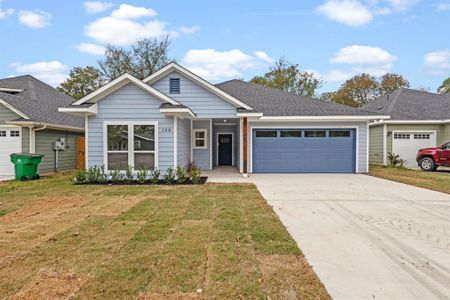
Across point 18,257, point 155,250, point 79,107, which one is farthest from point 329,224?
point 79,107

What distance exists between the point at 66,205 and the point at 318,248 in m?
5.61

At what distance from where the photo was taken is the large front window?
11.1m

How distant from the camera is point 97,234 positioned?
4.91 meters

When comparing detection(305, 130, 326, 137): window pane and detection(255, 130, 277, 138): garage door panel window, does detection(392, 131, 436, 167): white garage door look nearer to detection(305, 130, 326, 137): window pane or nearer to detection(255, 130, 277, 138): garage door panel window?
detection(305, 130, 326, 137): window pane

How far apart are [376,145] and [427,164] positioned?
3.50 meters

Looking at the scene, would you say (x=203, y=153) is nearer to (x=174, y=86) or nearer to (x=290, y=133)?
(x=174, y=86)

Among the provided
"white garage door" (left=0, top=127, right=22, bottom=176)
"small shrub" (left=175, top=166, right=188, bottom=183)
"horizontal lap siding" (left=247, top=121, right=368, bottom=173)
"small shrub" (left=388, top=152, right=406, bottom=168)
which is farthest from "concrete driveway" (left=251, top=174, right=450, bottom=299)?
"white garage door" (left=0, top=127, right=22, bottom=176)

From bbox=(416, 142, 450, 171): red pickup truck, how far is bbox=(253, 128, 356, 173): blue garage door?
410cm

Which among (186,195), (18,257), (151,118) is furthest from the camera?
(151,118)

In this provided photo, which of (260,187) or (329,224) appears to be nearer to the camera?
(329,224)

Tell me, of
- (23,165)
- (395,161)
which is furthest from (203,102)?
(395,161)

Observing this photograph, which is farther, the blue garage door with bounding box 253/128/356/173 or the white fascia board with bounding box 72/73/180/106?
the blue garage door with bounding box 253/128/356/173

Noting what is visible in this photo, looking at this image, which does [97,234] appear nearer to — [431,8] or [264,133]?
[264,133]

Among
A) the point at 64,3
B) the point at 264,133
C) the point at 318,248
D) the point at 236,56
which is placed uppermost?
the point at 236,56
